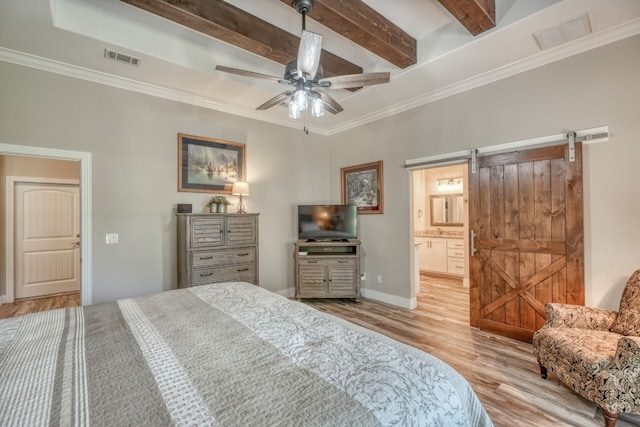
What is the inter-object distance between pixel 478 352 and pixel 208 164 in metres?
3.85

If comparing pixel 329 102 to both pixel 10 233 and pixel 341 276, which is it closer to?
pixel 341 276

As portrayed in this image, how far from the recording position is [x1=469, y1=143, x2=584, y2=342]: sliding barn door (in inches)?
108

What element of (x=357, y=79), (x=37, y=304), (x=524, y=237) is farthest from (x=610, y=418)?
(x=37, y=304)

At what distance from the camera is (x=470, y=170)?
3434 millimetres

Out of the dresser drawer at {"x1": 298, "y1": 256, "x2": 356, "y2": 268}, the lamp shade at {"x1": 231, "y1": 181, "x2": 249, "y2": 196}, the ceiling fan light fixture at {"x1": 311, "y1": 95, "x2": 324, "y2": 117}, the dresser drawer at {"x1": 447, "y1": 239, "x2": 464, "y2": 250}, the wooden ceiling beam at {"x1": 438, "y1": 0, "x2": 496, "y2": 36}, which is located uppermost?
the wooden ceiling beam at {"x1": 438, "y1": 0, "x2": 496, "y2": 36}

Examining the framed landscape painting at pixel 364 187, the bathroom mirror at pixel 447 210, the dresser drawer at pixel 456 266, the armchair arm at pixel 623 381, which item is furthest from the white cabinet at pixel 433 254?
the armchair arm at pixel 623 381

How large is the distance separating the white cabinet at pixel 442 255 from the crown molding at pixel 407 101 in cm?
303

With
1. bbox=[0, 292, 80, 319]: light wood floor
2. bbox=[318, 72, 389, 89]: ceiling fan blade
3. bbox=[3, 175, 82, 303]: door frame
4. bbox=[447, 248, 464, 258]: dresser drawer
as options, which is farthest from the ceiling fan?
bbox=[447, 248, 464, 258]: dresser drawer

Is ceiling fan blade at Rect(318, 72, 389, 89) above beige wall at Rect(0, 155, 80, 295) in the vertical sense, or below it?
above

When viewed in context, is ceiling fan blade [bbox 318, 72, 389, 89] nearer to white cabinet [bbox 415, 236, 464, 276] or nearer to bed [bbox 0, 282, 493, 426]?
bed [bbox 0, 282, 493, 426]

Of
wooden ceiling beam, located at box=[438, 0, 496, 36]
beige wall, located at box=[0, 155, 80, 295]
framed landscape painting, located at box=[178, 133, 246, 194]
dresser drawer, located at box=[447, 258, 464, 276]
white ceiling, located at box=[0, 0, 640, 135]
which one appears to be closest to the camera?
wooden ceiling beam, located at box=[438, 0, 496, 36]

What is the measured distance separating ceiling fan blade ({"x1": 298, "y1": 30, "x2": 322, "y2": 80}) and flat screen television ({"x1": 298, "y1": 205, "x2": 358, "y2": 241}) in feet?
8.78

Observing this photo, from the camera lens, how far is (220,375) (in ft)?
3.42

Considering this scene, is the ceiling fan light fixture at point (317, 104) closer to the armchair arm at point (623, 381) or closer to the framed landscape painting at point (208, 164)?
the framed landscape painting at point (208, 164)
